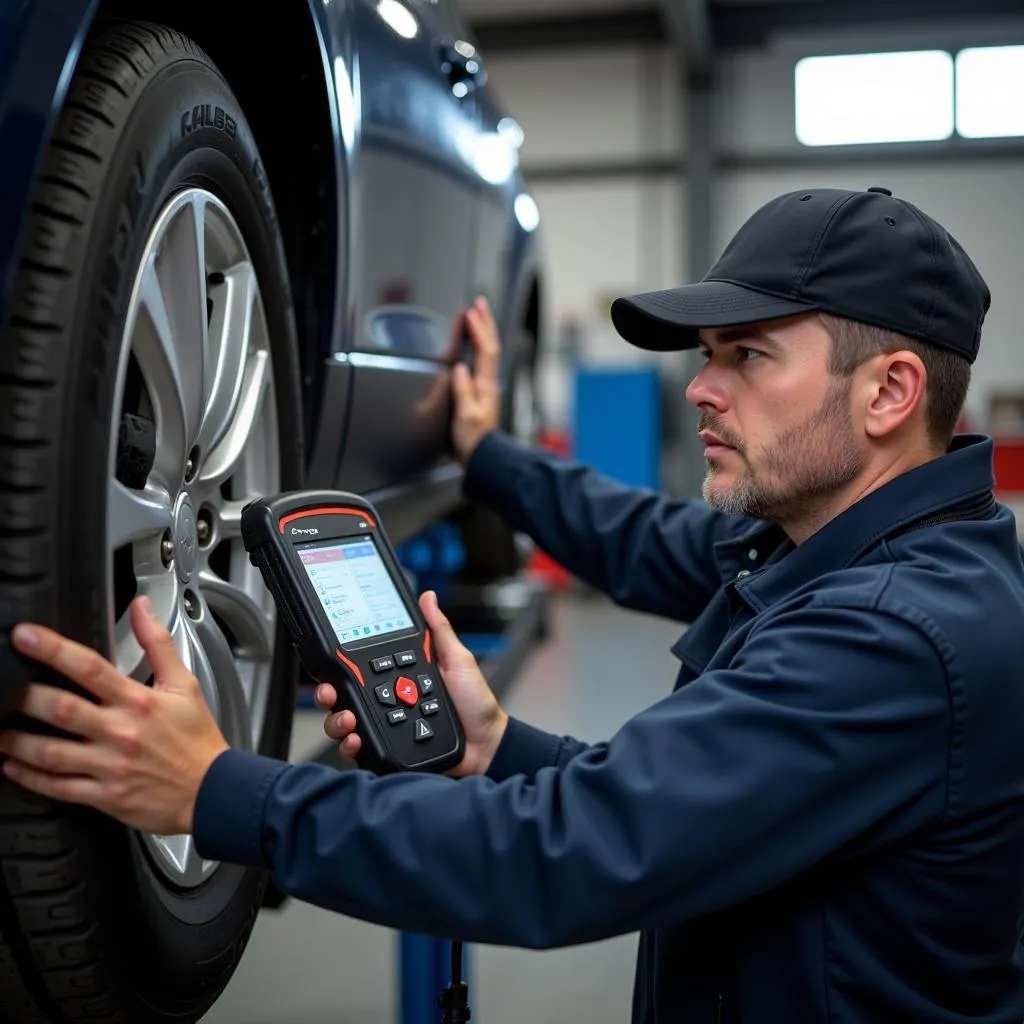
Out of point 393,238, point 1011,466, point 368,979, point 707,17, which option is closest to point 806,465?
point 393,238

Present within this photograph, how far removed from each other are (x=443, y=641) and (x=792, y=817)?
0.40 m

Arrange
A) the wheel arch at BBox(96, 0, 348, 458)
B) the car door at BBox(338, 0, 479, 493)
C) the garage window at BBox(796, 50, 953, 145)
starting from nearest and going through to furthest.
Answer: the wheel arch at BBox(96, 0, 348, 458)
the car door at BBox(338, 0, 479, 493)
the garage window at BBox(796, 50, 953, 145)

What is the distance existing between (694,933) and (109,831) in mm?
519

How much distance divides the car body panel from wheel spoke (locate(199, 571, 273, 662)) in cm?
25

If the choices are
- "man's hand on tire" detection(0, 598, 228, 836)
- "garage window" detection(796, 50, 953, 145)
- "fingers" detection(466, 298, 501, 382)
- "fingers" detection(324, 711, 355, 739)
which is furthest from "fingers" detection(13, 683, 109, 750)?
"garage window" detection(796, 50, 953, 145)

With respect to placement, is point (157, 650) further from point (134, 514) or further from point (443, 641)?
point (443, 641)

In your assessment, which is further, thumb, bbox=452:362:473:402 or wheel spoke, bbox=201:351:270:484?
thumb, bbox=452:362:473:402

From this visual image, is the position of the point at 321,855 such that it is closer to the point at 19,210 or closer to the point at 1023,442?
the point at 19,210

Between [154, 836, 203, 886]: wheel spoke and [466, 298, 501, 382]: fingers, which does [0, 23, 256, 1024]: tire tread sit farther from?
[466, 298, 501, 382]: fingers

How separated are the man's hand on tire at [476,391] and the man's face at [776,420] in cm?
77

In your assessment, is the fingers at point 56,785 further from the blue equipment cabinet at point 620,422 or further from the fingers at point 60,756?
the blue equipment cabinet at point 620,422

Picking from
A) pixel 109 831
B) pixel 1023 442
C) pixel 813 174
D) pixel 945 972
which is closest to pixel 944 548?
pixel 945 972

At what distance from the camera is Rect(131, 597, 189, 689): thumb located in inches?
34.4

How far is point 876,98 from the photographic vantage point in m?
8.88
